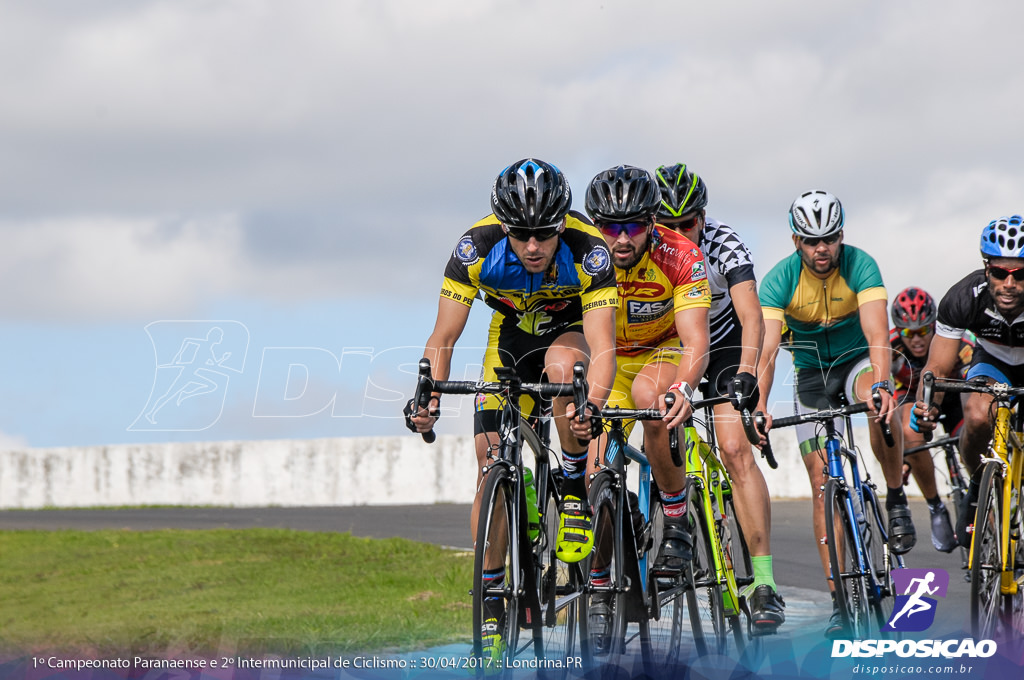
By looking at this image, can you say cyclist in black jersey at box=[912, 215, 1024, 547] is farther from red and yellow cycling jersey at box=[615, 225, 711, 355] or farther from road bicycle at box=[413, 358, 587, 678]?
road bicycle at box=[413, 358, 587, 678]

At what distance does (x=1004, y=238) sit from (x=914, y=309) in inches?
118

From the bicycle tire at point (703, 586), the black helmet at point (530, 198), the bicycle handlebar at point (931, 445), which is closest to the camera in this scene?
the black helmet at point (530, 198)

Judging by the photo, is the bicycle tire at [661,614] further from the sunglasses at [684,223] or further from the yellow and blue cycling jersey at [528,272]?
the sunglasses at [684,223]

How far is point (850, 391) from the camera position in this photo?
743 centimetres

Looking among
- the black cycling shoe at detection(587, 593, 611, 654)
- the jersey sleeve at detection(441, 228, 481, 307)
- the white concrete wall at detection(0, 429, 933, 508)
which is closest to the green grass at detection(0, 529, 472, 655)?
the black cycling shoe at detection(587, 593, 611, 654)

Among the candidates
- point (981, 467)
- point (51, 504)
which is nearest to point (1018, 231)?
point (981, 467)

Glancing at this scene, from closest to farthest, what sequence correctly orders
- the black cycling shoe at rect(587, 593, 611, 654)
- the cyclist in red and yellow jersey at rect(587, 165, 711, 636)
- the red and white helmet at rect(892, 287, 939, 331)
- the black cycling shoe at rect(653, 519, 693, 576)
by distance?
the black cycling shoe at rect(587, 593, 611, 654) < the cyclist in red and yellow jersey at rect(587, 165, 711, 636) < the black cycling shoe at rect(653, 519, 693, 576) < the red and white helmet at rect(892, 287, 939, 331)

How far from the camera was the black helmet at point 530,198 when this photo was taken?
5266mm

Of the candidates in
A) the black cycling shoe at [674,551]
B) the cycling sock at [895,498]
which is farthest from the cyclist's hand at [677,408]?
the cycling sock at [895,498]

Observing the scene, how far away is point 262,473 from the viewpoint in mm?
23328

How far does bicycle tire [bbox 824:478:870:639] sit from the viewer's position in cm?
602

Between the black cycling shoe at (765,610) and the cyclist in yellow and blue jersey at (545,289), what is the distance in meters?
1.44

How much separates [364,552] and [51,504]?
555 inches

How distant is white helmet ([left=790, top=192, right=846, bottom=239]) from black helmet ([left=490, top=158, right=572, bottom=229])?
7.41 feet
